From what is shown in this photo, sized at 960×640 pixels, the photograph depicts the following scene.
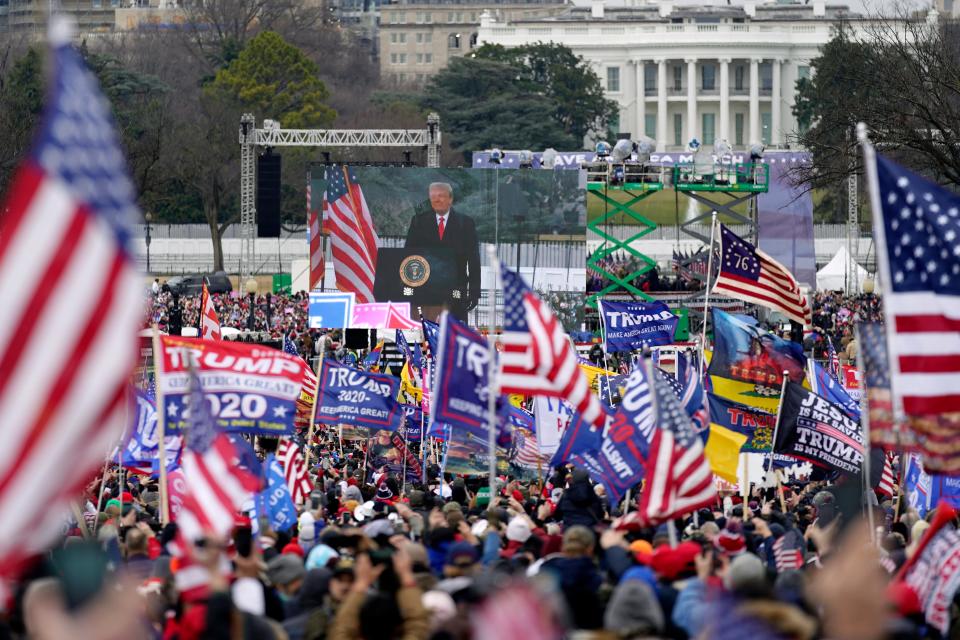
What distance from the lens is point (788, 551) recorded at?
13.4 m

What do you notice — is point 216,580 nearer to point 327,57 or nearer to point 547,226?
point 547,226

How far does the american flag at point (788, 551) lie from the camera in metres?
13.3

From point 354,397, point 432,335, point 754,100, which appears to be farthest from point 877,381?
point 754,100

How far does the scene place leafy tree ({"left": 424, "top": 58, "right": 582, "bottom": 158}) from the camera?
4195 inches

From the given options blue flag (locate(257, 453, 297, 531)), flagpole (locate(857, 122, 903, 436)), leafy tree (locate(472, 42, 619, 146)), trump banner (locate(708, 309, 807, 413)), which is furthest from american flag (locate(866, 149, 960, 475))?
leafy tree (locate(472, 42, 619, 146))

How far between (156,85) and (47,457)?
301 feet

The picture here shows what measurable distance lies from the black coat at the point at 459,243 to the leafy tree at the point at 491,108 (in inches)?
2182

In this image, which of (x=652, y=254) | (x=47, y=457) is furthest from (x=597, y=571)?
(x=652, y=254)

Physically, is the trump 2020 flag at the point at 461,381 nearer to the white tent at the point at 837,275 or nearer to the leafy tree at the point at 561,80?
the white tent at the point at 837,275

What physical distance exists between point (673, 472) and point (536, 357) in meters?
1.62

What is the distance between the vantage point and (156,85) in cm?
9788

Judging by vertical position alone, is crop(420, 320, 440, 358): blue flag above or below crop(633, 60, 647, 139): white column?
below

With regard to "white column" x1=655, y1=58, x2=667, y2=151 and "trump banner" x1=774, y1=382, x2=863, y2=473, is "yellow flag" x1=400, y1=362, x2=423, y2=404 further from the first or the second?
"white column" x1=655, y1=58, x2=667, y2=151

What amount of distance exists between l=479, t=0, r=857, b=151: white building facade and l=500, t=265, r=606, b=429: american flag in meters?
125
